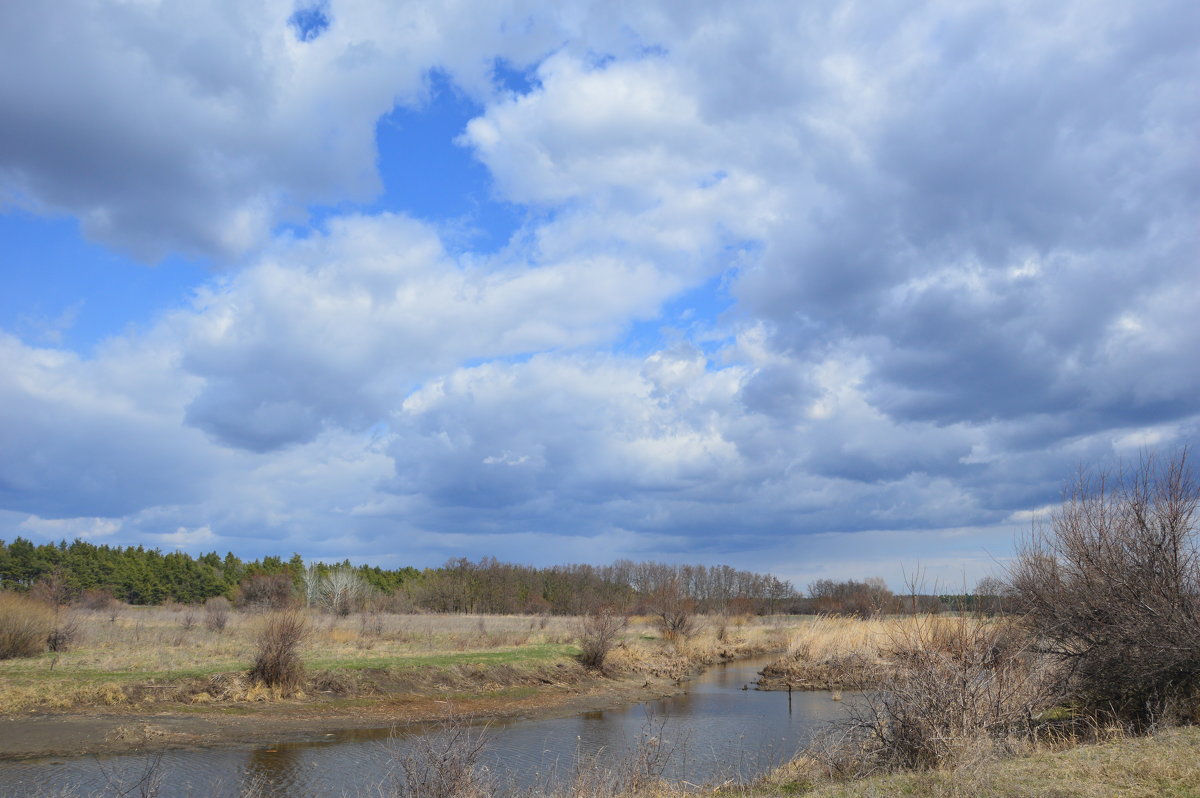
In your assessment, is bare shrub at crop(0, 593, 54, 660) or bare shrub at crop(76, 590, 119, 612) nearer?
bare shrub at crop(0, 593, 54, 660)

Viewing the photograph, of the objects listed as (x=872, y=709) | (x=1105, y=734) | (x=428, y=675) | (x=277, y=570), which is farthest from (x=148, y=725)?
(x=277, y=570)

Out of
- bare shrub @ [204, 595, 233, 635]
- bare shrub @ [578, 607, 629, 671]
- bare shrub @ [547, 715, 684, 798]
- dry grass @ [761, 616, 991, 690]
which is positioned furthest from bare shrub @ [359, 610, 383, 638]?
bare shrub @ [547, 715, 684, 798]

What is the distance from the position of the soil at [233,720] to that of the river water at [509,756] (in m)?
0.90

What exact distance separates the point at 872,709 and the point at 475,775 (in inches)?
234

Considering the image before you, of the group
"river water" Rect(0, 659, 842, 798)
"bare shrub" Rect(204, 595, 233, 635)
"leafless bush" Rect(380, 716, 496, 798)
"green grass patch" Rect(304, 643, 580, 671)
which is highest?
"leafless bush" Rect(380, 716, 496, 798)

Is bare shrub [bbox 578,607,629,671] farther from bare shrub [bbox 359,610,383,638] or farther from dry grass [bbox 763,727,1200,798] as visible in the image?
dry grass [bbox 763,727,1200,798]

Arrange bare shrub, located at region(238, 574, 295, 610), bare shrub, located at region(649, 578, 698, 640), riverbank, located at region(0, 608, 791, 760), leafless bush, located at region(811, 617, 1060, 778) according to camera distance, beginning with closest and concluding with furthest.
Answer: leafless bush, located at region(811, 617, 1060, 778) → riverbank, located at region(0, 608, 791, 760) → bare shrub, located at region(649, 578, 698, 640) → bare shrub, located at region(238, 574, 295, 610)

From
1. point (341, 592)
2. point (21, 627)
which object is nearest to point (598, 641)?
point (21, 627)

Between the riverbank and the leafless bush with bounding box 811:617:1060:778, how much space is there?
9573mm

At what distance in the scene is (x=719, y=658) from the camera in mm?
47094

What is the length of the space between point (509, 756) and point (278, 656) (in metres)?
9.98

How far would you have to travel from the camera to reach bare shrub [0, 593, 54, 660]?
26922mm

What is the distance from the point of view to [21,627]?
89.6 feet

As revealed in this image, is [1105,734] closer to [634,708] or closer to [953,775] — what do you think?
[953,775]
